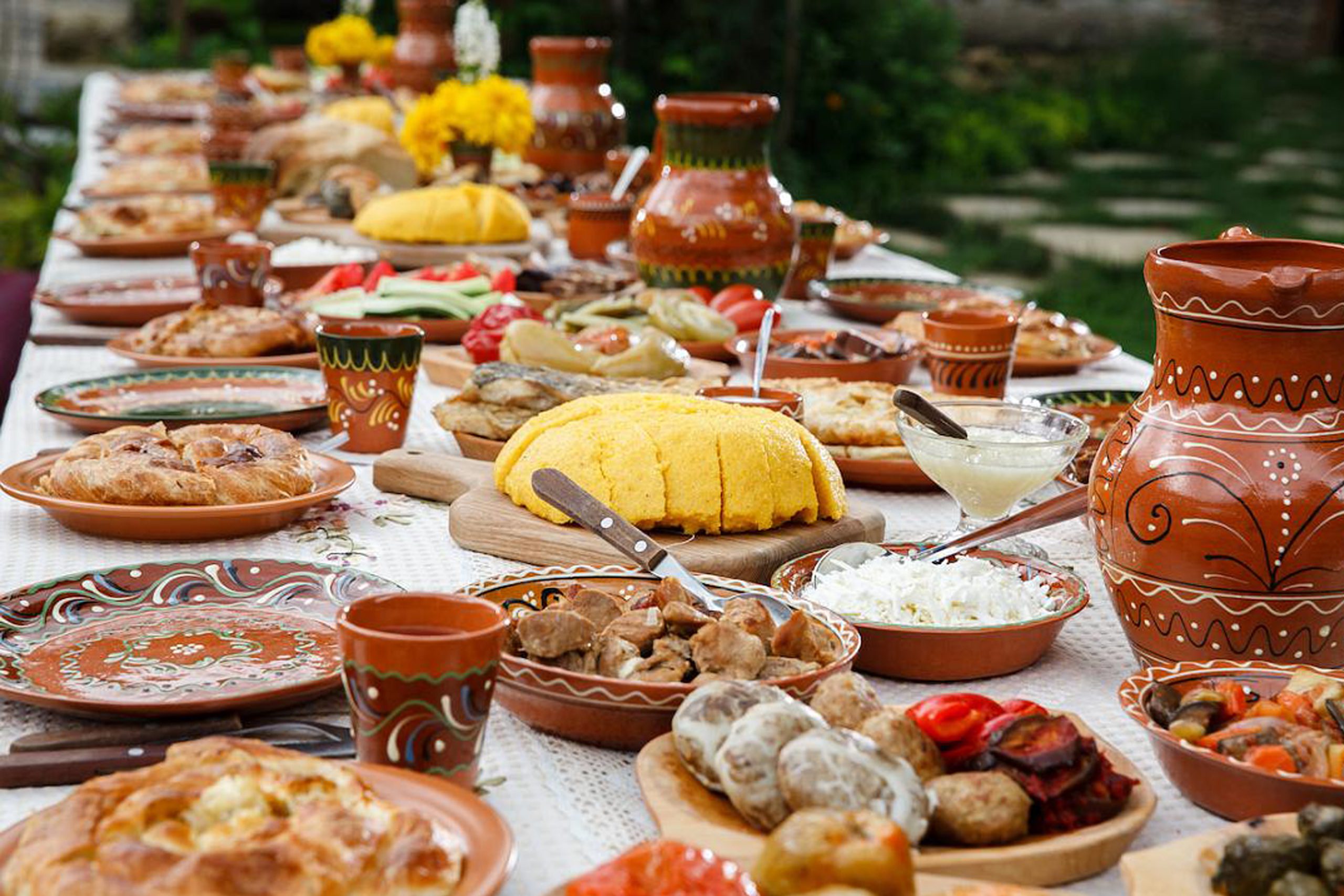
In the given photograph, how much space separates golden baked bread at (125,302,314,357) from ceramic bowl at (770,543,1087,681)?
143cm

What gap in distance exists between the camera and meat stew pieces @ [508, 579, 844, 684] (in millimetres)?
1386

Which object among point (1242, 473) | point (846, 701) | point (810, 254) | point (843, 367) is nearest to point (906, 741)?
point (846, 701)

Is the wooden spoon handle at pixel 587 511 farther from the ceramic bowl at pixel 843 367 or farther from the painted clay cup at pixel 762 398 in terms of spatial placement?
the ceramic bowl at pixel 843 367

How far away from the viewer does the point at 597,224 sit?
411 centimetres

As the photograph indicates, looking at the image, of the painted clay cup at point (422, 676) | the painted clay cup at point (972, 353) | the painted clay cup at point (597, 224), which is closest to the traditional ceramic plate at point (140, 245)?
the painted clay cup at point (597, 224)

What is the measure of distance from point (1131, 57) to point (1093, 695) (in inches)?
473

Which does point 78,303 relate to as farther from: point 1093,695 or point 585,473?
point 1093,695

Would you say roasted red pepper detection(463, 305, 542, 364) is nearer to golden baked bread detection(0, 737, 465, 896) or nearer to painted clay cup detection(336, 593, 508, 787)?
painted clay cup detection(336, 593, 508, 787)

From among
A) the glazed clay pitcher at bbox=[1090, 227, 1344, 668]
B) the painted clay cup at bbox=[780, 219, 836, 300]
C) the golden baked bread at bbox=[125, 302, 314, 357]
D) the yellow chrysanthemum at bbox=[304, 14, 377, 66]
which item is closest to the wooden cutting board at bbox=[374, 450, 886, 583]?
the glazed clay pitcher at bbox=[1090, 227, 1344, 668]

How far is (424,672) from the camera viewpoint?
3.98 ft

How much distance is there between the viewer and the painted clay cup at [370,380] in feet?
7.60

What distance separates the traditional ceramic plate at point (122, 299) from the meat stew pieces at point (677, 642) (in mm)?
1931

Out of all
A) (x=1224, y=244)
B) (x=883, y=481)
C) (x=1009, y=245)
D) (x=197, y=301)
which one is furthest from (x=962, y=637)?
(x=1009, y=245)

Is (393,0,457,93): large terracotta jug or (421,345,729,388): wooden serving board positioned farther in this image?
(393,0,457,93): large terracotta jug
